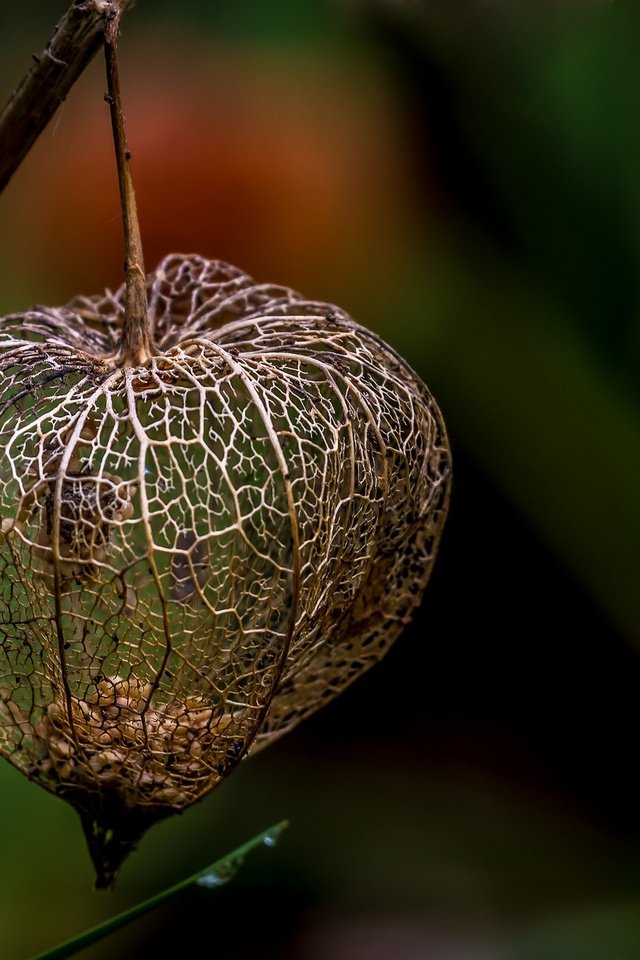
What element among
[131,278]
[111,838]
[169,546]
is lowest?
[111,838]

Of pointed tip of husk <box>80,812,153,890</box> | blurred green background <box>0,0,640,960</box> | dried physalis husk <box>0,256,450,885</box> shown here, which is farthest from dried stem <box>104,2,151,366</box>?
blurred green background <box>0,0,640,960</box>

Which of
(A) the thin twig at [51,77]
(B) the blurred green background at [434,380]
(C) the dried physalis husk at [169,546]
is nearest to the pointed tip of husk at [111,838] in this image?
(C) the dried physalis husk at [169,546]

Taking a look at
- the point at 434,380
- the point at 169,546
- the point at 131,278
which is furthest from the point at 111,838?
the point at 434,380

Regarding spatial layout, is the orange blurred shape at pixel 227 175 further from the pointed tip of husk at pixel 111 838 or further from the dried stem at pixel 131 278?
the pointed tip of husk at pixel 111 838

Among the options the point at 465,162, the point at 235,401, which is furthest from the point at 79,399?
the point at 465,162

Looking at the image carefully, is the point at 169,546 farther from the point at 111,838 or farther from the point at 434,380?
the point at 434,380

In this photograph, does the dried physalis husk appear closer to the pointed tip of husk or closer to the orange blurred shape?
the pointed tip of husk
